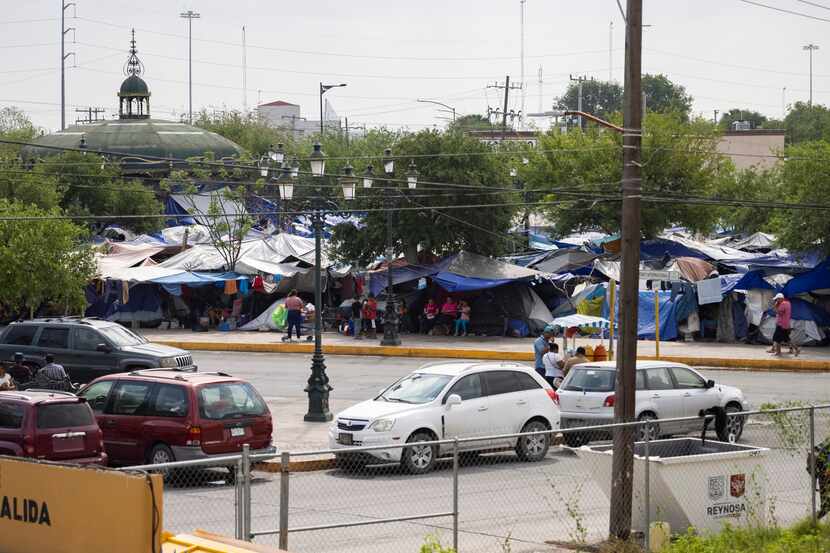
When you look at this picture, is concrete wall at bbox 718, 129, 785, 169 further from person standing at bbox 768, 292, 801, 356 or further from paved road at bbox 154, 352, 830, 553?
paved road at bbox 154, 352, 830, 553

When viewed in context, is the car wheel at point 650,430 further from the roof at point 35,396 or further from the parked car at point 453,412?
the roof at point 35,396

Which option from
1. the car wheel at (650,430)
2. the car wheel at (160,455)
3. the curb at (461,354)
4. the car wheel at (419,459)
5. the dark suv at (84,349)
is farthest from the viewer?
the curb at (461,354)

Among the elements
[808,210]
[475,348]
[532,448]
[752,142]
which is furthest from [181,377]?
[752,142]

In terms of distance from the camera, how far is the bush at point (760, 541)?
11.4 meters

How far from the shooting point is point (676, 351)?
3622cm

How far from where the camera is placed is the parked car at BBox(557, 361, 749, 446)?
20781 mm

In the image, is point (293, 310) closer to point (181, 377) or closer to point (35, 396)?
point (181, 377)

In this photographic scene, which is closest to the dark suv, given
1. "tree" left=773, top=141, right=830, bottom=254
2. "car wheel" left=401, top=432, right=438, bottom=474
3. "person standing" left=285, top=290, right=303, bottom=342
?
"car wheel" left=401, top=432, right=438, bottom=474

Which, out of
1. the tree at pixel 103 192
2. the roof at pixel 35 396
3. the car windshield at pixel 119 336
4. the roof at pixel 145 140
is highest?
the roof at pixel 145 140

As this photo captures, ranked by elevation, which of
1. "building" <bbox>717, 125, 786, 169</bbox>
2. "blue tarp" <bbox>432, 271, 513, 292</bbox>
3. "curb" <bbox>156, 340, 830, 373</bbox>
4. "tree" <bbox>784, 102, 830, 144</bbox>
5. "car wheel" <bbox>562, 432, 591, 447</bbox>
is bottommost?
"car wheel" <bbox>562, 432, 591, 447</bbox>

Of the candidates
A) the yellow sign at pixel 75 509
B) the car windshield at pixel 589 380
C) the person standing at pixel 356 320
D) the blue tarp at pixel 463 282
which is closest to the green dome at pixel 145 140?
the person standing at pixel 356 320

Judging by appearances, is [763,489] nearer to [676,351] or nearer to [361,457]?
[361,457]

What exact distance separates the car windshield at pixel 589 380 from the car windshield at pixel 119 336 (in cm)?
1075

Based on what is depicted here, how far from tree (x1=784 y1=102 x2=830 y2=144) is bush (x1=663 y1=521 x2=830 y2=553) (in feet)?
426
